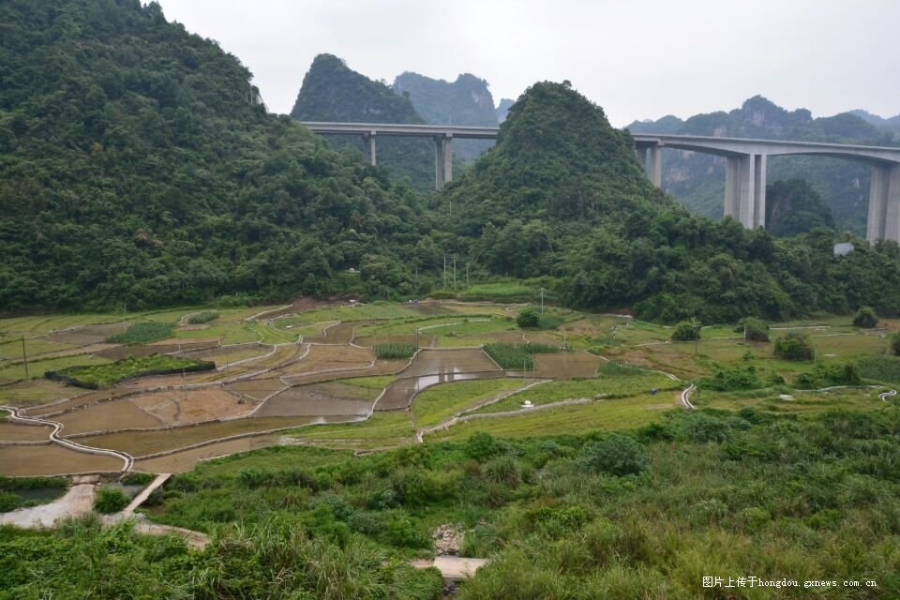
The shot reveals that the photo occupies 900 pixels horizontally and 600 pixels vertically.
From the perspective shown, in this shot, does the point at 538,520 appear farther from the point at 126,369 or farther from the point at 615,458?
the point at 126,369

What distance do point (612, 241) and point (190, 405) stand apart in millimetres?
41389

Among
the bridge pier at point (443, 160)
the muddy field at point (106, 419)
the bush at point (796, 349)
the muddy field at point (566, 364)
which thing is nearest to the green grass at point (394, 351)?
the muddy field at point (566, 364)

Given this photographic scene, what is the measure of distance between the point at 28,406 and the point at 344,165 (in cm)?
5436

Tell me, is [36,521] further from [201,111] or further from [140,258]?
[201,111]

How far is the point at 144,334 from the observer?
1563 inches

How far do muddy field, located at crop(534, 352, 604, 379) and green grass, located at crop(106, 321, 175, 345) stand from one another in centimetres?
2573

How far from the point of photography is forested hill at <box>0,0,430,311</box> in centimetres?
5100

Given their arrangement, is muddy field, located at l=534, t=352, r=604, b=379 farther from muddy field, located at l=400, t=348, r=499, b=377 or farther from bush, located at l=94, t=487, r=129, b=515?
bush, located at l=94, t=487, r=129, b=515

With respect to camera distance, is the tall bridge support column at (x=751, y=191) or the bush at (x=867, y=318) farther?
the tall bridge support column at (x=751, y=191)

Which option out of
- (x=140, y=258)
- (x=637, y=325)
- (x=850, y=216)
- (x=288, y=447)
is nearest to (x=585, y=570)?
(x=288, y=447)

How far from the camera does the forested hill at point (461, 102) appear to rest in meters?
162

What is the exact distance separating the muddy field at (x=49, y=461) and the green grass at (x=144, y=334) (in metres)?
18.4

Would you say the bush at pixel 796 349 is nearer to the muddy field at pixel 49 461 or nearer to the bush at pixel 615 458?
the bush at pixel 615 458

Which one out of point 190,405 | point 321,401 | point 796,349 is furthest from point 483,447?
point 796,349
